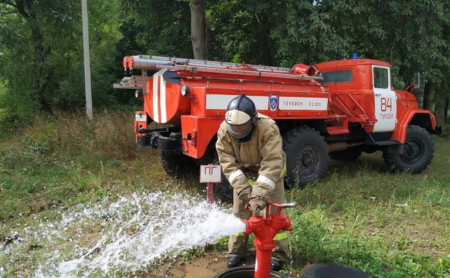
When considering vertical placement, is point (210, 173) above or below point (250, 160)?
below

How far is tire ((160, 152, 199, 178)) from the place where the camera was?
682 cm

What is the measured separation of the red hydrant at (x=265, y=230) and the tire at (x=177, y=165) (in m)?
4.01

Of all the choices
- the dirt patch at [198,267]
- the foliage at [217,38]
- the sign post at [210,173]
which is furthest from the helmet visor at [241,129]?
the foliage at [217,38]

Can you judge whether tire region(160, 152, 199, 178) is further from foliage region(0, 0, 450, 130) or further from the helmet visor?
foliage region(0, 0, 450, 130)

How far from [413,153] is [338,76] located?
2.21m

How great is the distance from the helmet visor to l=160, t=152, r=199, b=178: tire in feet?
12.0

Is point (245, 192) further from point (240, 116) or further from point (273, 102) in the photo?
point (273, 102)

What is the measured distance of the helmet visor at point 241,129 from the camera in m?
3.16

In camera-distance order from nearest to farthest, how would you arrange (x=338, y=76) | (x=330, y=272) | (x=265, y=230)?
(x=265, y=230) < (x=330, y=272) < (x=338, y=76)

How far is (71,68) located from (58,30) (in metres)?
1.55

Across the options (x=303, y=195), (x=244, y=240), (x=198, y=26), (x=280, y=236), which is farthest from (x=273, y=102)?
(x=198, y=26)

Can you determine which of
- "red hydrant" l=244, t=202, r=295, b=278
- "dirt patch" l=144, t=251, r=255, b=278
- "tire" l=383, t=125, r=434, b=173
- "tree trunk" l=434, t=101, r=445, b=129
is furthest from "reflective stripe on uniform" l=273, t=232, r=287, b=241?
"tree trunk" l=434, t=101, r=445, b=129

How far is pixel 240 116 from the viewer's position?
10.3 ft

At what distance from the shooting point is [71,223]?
4883mm
